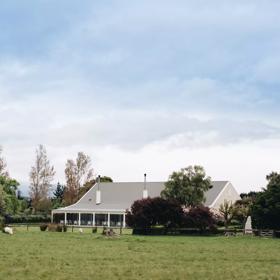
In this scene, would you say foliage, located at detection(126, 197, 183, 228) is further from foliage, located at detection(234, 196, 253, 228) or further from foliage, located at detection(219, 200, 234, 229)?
foliage, located at detection(234, 196, 253, 228)

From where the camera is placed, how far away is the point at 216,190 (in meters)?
74.6

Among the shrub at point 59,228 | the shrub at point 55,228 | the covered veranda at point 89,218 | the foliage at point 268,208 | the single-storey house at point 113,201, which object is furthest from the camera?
the covered veranda at point 89,218

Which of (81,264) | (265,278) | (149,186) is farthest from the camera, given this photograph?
(149,186)

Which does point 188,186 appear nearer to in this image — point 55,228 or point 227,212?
point 227,212

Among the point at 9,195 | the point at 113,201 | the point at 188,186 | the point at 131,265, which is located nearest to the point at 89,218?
the point at 113,201

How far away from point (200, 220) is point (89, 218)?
1173 inches

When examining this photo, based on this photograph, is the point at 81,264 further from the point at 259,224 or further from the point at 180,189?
the point at 180,189

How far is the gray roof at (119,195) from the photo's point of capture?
247 feet

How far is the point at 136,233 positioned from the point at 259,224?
1100 cm

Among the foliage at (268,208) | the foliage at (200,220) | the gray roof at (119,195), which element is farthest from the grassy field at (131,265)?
the gray roof at (119,195)

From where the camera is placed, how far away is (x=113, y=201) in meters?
79.2

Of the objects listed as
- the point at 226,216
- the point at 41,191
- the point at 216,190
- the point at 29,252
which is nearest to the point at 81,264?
the point at 29,252

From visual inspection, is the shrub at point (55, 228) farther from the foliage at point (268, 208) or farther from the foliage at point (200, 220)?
the foliage at point (268, 208)

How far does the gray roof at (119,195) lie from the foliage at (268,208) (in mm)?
20280
